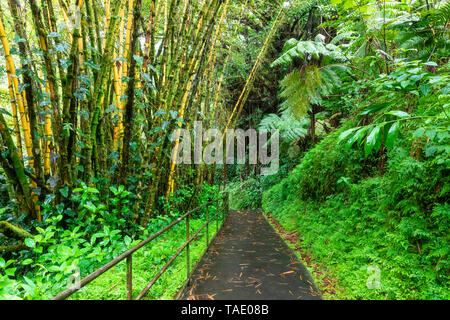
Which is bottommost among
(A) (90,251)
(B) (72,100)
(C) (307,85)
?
(A) (90,251)

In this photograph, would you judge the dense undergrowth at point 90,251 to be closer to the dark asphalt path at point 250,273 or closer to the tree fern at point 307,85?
the dark asphalt path at point 250,273

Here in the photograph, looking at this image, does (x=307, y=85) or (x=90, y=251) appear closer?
(x=90, y=251)

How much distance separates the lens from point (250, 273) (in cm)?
288

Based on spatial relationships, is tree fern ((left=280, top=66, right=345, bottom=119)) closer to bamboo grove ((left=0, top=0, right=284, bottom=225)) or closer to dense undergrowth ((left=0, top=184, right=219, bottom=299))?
bamboo grove ((left=0, top=0, right=284, bottom=225))

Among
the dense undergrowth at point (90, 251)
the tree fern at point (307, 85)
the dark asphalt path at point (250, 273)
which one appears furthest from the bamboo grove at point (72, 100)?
the tree fern at point (307, 85)

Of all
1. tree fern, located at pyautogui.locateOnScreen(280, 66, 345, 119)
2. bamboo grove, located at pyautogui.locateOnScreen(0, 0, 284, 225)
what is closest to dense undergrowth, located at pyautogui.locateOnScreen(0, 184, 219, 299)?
Result: bamboo grove, located at pyautogui.locateOnScreen(0, 0, 284, 225)

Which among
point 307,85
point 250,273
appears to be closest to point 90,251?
point 250,273

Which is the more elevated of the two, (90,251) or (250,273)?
(90,251)

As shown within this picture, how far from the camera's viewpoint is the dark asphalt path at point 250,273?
240cm

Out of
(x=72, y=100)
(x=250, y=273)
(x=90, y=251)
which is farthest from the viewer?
(x=250, y=273)

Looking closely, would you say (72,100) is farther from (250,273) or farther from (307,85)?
(307,85)

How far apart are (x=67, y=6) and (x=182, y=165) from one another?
3.33 m
